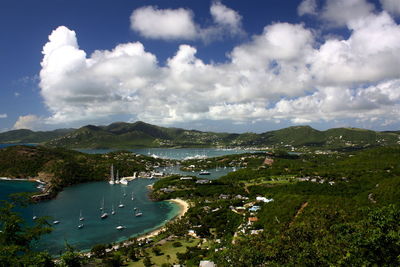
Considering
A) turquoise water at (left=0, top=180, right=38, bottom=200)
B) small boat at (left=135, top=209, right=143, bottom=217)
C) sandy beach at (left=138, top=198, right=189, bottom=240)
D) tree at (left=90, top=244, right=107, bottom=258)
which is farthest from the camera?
turquoise water at (left=0, top=180, right=38, bottom=200)

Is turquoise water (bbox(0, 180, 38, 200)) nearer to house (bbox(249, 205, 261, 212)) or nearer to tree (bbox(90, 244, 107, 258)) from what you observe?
tree (bbox(90, 244, 107, 258))

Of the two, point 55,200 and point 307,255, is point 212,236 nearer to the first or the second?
point 307,255

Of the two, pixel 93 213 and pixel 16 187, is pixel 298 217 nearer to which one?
pixel 93 213

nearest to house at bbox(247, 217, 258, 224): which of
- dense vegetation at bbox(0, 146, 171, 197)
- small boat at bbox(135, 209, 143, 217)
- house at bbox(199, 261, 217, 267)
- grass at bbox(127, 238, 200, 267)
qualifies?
grass at bbox(127, 238, 200, 267)

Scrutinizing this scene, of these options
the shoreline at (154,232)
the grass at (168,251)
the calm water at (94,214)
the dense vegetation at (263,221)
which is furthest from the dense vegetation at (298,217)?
the calm water at (94,214)

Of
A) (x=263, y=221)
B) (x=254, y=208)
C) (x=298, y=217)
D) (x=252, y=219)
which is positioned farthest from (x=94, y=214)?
(x=298, y=217)

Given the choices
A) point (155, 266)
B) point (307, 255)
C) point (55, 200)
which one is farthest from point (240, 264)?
point (55, 200)

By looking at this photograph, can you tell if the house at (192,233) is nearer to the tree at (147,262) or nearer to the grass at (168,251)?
the grass at (168,251)
